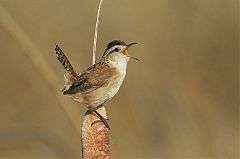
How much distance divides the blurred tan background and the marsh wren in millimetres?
232

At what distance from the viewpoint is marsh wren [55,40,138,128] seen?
10.8ft

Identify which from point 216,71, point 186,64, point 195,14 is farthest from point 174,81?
point 216,71

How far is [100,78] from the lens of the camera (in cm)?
338

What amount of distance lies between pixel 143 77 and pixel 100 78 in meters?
2.60

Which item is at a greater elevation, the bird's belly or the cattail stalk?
the bird's belly

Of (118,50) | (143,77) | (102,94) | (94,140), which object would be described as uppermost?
(143,77)

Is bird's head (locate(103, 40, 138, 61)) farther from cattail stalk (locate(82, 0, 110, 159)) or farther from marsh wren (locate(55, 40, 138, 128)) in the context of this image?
cattail stalk (locate(82, 0, 110, 159))

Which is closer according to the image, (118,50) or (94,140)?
(94,140)

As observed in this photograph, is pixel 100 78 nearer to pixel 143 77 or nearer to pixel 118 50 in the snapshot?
pixel 118 50

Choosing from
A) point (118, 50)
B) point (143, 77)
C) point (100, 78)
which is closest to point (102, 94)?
point (100, 78)

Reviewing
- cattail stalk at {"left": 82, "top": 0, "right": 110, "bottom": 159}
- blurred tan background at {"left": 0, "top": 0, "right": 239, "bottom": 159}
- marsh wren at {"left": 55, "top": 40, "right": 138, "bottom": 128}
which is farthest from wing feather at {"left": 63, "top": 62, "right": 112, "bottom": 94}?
cattail stalk at {"left": 82, "top": 0, "right": 110, "bottom": 159}

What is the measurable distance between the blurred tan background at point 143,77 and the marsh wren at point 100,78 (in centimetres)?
23

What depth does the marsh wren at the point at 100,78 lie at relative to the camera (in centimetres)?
329

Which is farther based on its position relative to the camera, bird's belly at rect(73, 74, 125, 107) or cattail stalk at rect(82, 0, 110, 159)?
bird's belly at rect(73, 74, 125, 107)
